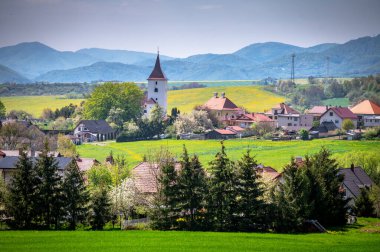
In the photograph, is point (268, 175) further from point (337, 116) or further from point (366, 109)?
point (366, 109)

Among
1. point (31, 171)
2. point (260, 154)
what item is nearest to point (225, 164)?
point (31, 171)

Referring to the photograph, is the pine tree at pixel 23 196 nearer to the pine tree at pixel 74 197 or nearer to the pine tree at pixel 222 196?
the pine tree at pixel 74 197

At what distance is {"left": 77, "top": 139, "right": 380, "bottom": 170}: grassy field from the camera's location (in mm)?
68062

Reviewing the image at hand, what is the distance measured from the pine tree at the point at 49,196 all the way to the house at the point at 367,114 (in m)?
74.1

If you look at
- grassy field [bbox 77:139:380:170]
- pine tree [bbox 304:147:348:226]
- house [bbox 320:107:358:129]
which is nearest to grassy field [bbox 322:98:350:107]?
house [bbox 320:107:358:129]

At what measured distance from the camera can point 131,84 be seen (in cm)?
10938

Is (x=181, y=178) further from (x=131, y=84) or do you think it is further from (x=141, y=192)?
(x=131, y=84)

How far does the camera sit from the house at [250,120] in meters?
98.3

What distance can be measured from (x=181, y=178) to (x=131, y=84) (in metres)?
73.4

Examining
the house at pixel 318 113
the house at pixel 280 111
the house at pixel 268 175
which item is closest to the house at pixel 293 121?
the house at pixel 280 111

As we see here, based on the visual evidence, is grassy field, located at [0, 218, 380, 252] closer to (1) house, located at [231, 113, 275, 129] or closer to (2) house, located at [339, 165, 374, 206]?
(2) house, located at [339, 165, 374, 206]

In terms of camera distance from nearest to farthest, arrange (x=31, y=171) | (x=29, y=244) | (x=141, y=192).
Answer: (x=29, y=244), (x=31, y=171), (x=141, y=192)

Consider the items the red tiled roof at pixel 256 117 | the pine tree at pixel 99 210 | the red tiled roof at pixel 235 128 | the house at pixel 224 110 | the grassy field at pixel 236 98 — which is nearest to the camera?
the pine tree at pixel 99 210

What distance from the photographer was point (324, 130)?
93.9 meters
